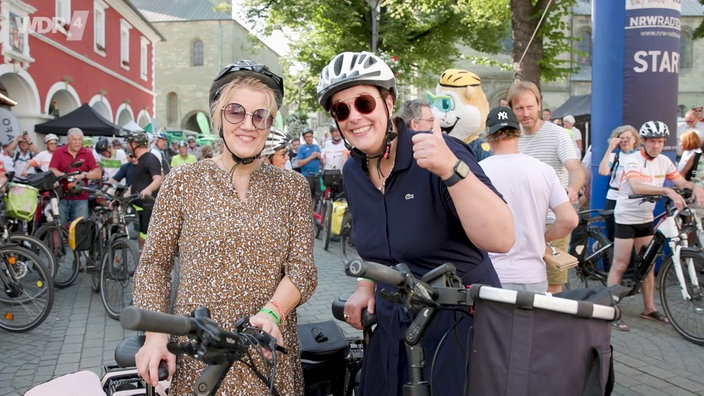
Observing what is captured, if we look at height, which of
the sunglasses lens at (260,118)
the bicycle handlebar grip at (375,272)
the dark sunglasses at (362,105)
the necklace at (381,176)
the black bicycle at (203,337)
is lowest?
the black bicycle at (203,337)

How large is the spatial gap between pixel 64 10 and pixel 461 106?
23.2m

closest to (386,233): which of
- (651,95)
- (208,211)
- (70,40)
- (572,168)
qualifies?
(208,211)

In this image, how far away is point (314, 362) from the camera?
2.67 metres

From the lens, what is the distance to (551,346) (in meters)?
1.43

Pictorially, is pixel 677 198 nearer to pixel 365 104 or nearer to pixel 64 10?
pixel 365 104

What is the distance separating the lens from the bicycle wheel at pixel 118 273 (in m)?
6.85

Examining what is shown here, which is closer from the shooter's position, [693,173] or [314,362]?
[314,362]

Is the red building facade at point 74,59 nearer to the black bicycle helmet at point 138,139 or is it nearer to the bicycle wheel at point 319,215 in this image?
the bicycle wheel at point 319,215

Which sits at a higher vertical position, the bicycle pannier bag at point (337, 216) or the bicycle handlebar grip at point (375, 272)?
the bicycle handlebar grip at point (375, 272)

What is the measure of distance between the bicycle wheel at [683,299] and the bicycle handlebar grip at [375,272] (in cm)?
493

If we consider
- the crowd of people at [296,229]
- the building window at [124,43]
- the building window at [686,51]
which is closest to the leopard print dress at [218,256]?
the crowd of people at [296,229]

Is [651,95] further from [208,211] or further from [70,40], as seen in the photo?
Result: [70,40]

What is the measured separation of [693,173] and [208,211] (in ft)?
27.8

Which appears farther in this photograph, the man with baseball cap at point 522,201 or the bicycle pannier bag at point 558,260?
the bicycle pannier bag at point 558,260
